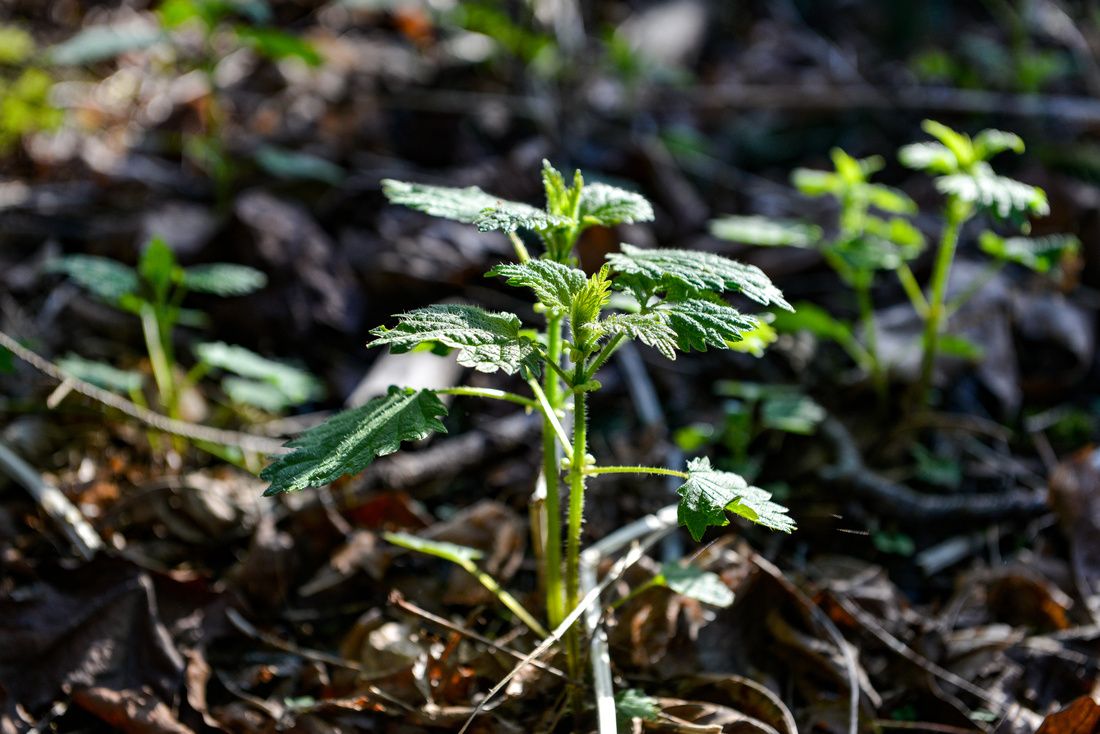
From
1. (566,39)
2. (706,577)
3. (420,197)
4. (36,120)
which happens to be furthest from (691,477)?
(36,120)

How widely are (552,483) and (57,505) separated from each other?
3.97ft

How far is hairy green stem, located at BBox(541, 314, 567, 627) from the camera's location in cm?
156

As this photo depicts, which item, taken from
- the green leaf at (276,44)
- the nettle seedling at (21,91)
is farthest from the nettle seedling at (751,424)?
the nettle seedling at (21,91)

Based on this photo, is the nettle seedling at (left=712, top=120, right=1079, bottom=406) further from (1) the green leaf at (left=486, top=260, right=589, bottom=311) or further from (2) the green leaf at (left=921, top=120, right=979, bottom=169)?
(1) the green leaf at (left=486, top=260, right=589, bottom=311)

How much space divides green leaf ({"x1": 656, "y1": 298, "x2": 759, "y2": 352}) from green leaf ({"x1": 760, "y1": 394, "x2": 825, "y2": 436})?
2.95ft

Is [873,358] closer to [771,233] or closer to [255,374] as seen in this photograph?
[771,233]

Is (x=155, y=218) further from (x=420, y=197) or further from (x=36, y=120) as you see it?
(x=420, y=197)

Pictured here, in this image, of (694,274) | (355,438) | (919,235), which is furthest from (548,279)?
(919,235)

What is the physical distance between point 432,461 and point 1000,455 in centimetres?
162

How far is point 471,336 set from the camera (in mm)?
1327

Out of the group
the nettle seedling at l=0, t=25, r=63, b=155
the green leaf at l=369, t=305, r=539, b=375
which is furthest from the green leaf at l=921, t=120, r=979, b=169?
the nettle seedling at l=0, t=25, r=63, b=155

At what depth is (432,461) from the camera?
2.28 m

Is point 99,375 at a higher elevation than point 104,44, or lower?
lower

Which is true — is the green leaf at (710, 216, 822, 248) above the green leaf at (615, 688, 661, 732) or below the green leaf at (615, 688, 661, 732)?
above
